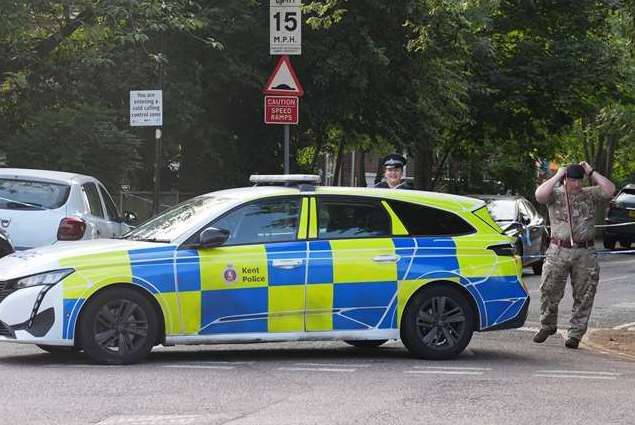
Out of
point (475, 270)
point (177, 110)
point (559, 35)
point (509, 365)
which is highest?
point (559, 35)

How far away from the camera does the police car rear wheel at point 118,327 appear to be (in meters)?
9.38

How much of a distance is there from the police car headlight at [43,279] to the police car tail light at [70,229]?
4188 millimetres

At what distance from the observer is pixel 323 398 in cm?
819

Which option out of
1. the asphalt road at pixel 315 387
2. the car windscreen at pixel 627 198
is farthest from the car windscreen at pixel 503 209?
the car windscreen at pixel 627 198

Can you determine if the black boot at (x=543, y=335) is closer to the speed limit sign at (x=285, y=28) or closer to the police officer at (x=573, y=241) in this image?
the police officer at (x=573, y=241)

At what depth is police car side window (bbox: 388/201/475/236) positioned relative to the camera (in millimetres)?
10500

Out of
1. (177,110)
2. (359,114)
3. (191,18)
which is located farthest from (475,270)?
(359,114)

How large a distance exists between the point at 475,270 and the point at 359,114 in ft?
51.7

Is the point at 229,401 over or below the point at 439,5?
below

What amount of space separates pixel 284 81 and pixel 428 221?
18.5 feet

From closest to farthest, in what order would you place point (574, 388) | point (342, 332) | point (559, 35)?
1. point (574, 388)
2. point (342, 332)
3. point (559, 35)

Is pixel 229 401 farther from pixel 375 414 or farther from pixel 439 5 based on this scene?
pixel 439 5

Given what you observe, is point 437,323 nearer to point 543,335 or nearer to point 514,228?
point 543,335

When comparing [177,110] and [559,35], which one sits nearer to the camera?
[177,110]
